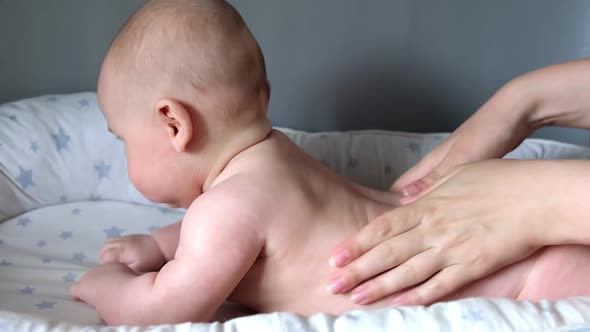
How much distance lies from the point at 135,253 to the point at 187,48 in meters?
0.42

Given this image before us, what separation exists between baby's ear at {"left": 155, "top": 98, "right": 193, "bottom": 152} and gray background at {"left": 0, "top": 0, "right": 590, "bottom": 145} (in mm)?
746

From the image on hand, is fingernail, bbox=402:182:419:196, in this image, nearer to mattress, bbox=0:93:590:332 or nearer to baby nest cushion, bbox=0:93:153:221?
mattress, bbox=0:93:590:332

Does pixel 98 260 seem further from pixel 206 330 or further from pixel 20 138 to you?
pixel 206 330

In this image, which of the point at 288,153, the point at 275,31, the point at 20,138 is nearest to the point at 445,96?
the point at 275,31

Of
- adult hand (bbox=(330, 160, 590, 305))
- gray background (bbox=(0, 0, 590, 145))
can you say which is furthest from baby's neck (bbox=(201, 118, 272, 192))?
gray background (bbox=(0, 0, 590, 145))

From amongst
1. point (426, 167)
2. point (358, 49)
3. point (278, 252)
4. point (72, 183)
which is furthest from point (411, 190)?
point (72, 183)

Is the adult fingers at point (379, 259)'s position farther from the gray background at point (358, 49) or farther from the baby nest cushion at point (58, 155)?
the gray background at point (358, 49)

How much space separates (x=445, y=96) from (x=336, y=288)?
0.94 m

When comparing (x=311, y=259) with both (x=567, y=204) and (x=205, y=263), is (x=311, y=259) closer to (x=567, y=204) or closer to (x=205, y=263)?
(x=205, y=263)

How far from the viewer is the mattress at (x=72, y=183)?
3.59 ft

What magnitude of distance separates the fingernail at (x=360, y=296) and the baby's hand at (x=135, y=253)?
1.39 ft

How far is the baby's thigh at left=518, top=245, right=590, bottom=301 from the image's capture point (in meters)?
0.90

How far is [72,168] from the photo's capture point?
1464 millimetres

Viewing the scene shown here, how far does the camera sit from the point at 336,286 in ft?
2.82
